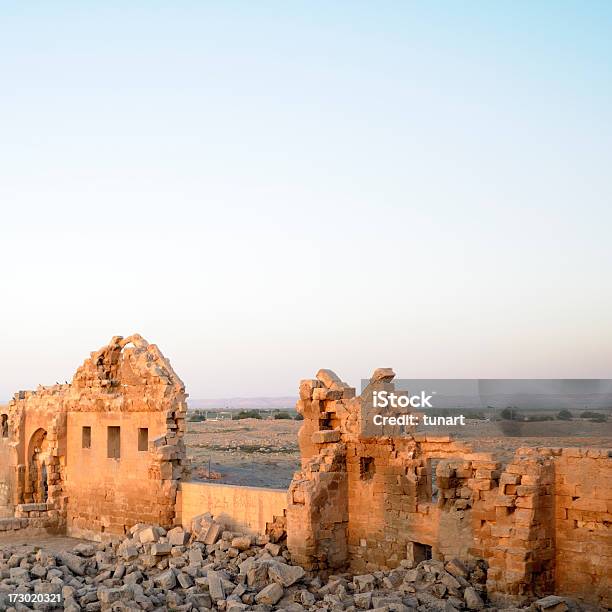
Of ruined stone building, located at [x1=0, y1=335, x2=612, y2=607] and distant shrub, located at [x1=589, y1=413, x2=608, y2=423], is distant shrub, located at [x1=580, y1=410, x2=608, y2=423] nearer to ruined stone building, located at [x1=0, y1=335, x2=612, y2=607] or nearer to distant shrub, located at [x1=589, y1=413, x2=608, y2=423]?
distant shrub, located at [x1=589, y1=413, x2=608, y2=423]

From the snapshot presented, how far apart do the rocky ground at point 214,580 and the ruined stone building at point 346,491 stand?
45cm

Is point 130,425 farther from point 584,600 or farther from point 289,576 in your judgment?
point 584,600

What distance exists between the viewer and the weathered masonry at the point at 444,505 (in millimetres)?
10133

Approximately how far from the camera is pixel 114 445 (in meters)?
18.3

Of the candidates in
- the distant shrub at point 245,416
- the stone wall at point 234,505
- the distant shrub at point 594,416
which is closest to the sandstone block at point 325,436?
the stone wall at point 234,505

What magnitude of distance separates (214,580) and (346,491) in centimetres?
246

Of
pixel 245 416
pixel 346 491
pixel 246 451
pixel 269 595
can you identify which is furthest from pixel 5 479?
pixel 245 416

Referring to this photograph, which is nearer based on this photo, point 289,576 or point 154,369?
point 289,576

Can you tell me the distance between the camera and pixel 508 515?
10.5 m

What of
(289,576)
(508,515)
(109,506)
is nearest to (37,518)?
(109,506)

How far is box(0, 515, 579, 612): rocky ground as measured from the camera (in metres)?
10.7

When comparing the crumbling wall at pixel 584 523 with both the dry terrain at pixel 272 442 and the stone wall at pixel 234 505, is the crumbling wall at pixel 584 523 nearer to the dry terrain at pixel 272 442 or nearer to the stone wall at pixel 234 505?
the dry terrain at pixel 272 442

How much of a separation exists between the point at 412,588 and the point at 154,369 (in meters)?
7.98

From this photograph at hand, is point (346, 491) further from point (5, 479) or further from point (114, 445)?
point (5, 479)
